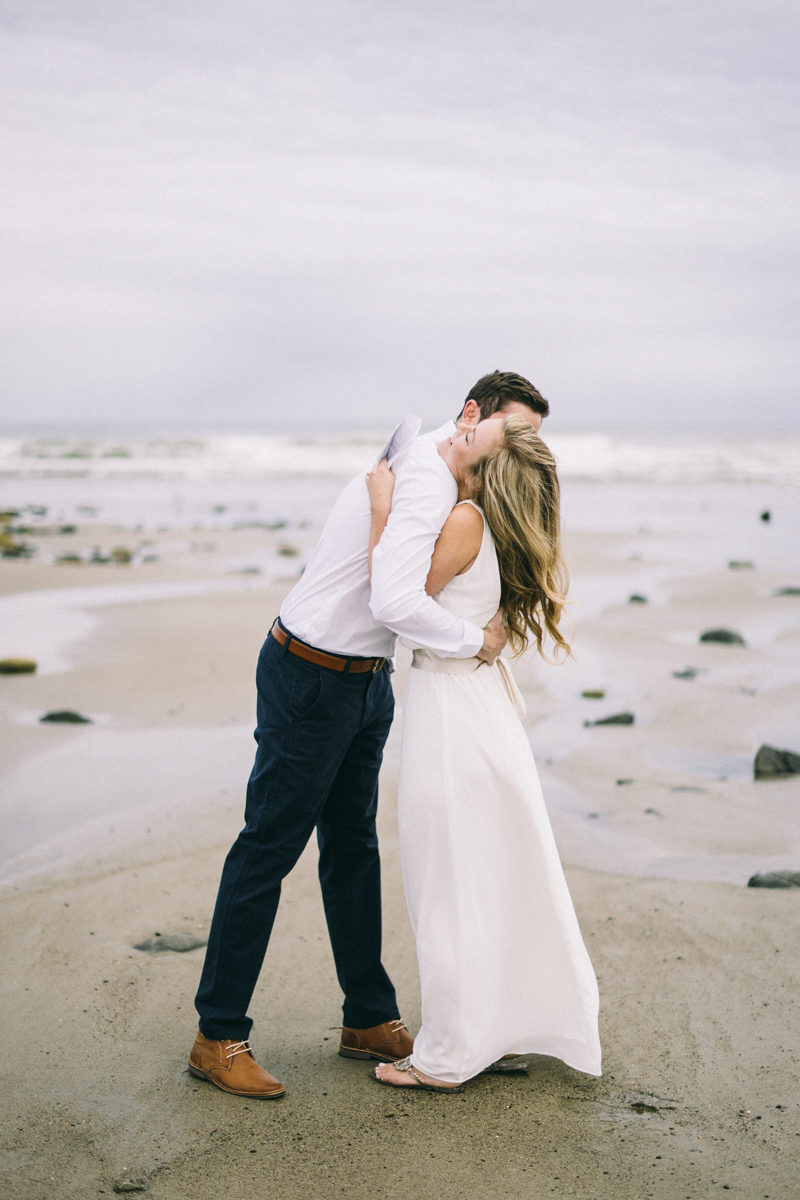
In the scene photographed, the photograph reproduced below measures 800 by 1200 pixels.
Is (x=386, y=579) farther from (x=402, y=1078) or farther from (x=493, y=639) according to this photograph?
(x=402, y=1078)

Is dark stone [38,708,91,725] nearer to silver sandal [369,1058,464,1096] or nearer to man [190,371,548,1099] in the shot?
man [190,371,548,1099]

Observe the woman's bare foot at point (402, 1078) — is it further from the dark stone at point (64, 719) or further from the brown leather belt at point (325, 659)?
the dark stone at point (64, 719)

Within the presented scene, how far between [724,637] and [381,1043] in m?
7.31

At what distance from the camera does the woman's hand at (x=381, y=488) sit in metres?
3.08

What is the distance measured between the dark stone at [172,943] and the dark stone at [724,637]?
22.8 feet

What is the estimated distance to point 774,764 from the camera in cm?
618

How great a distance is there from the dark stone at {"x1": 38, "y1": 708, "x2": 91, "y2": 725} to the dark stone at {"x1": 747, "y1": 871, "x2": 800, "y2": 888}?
457cm

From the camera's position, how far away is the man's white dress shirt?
2.97 meters

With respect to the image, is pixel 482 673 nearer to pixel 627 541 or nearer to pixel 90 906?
pixel 90 906

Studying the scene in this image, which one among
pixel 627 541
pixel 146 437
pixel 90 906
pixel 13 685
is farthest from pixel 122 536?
pixel 146 437

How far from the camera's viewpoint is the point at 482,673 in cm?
326

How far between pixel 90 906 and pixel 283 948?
2.92ft

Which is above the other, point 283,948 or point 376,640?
point 376,640

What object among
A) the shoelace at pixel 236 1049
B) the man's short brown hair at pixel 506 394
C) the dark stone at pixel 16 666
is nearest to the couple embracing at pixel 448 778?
the shoelace at pixel 236 1049
